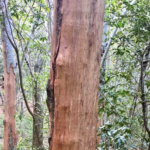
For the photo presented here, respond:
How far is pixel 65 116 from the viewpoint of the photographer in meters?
0.97

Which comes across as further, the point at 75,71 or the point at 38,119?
the point at 38,119

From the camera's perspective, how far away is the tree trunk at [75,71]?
0.96 m

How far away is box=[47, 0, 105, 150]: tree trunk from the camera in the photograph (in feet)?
3.16

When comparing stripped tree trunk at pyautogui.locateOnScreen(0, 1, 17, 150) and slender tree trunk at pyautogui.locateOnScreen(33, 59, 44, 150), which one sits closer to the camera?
slender tree trunk at pyautogui.locateOnScreen(33, 59, 44, 150)

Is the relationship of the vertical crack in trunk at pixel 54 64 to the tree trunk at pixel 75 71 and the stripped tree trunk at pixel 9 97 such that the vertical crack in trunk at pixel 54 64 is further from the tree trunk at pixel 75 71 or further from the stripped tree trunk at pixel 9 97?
the stripped tree trunk at pixel 9 97

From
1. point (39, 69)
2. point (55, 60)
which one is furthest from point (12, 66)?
point (55, 60)

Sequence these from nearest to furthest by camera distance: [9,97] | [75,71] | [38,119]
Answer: [75,71], [9,97], [38,119]

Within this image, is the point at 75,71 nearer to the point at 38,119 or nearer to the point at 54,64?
the point at 54,64

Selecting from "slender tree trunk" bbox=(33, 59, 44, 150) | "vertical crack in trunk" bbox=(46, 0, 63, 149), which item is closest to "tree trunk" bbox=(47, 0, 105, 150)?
"vertical crack in trunk" bbox=(46, 0, 63, 149)

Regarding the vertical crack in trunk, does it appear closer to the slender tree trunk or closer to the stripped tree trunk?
the slender tree trunk

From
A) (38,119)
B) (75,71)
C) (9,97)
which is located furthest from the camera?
(38,119)

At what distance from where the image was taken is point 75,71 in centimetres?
97

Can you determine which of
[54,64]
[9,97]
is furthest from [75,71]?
[9,97]

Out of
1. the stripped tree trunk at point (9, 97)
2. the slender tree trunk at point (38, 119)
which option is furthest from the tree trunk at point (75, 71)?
the stripped tree trunk at point (9, 97)
